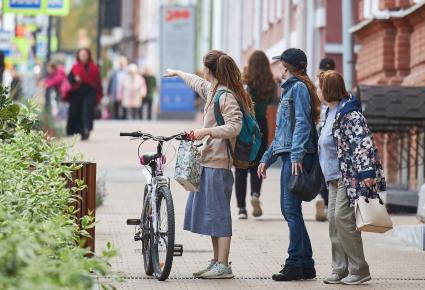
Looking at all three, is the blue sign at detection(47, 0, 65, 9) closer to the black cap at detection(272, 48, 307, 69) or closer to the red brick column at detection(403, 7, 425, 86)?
the red brick column at detection(403, 7, 425, 86)

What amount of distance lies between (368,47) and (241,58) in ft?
82.5

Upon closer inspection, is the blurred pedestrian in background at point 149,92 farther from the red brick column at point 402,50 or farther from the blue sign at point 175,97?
the red brick column at point 402,50

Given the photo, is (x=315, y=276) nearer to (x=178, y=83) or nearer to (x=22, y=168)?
(x=22, y=168)

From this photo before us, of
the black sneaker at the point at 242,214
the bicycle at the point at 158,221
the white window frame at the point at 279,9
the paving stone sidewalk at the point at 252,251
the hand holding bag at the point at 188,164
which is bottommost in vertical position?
the paving stone sidewalk at the point at 252,251

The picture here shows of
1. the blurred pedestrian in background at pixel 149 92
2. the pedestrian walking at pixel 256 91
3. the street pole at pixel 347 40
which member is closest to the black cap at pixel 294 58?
the pedestrian walking at pixel 256 91

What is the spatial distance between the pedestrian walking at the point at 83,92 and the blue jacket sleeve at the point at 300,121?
18862 millimetres

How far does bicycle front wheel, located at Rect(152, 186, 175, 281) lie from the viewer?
36.3 feet

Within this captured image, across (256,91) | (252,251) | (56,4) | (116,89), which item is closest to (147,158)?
(252,251)

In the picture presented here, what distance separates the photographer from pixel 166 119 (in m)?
52.3

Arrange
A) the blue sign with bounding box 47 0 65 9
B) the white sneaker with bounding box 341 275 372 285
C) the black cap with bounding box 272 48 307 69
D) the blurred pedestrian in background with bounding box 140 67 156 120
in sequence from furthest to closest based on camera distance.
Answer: the blurred pedestrian in background with bounding box 140 67 156 120 < the blue sign with bounding box 47 0 65 9 < the black cap with bounding box 272 48 307 69 < the white sneaker with bounding box 341 275 372 285

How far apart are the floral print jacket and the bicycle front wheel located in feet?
3.88

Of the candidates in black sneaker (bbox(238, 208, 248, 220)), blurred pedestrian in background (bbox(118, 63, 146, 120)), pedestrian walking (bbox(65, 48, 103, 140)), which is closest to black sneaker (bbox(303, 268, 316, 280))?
black sneaker (bbox(238, 208, 248, 220))

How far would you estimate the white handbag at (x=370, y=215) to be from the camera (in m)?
11.1

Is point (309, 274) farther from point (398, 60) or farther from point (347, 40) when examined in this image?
point (347, 40)
